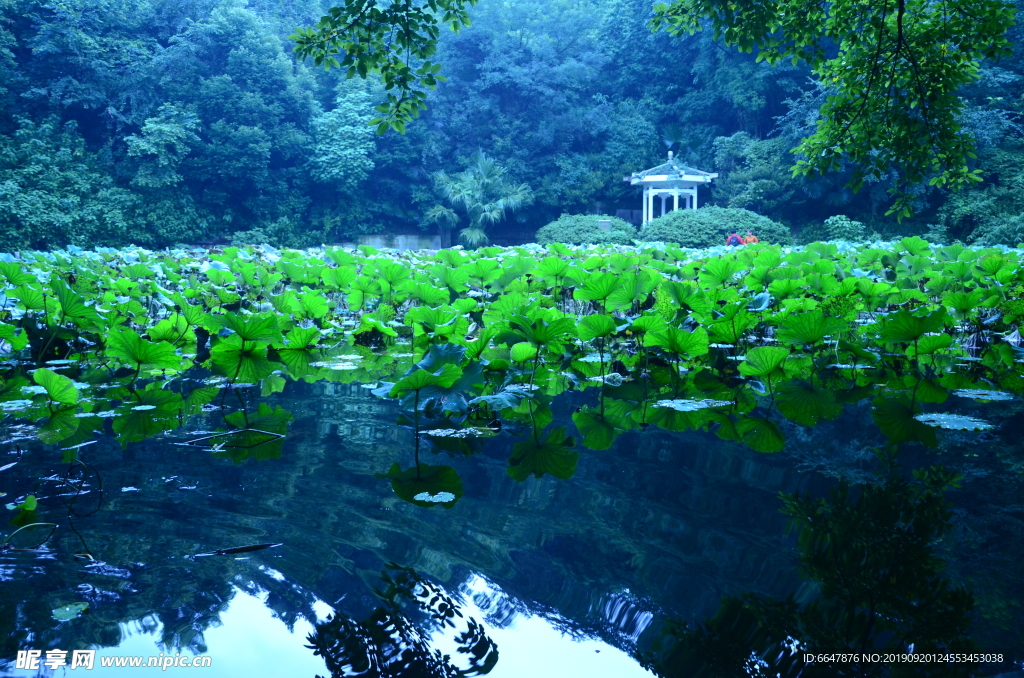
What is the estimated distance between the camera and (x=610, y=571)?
0.98 metres

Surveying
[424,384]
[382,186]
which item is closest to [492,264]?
[424,384]

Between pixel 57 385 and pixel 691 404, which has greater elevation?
pixel 57 385

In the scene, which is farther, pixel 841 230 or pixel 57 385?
pixel 841 230

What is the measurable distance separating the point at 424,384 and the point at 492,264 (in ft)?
7.96

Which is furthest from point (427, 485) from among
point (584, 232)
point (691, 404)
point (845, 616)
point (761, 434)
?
point (584, 232)

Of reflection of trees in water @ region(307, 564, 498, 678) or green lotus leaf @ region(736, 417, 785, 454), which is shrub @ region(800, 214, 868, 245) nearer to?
green lotus leaf @ region(736, 417, 785, 454)

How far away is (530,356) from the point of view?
2.61 meters

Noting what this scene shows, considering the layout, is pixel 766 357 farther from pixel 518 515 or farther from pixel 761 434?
pixel 518 515

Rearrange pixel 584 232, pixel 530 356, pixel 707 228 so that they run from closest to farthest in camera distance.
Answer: pixel 530 356 → pixel 707 228 → pixel 584 232

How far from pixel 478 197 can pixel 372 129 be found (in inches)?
137

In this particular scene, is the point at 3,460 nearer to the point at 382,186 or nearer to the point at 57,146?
the point at 57,146

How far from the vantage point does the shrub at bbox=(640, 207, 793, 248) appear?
14.1 meters

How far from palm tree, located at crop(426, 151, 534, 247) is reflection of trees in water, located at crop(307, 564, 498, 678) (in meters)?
18.3

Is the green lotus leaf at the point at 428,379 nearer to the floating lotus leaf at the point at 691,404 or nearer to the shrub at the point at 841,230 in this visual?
the floating lotus leaf at the point at 691,404
